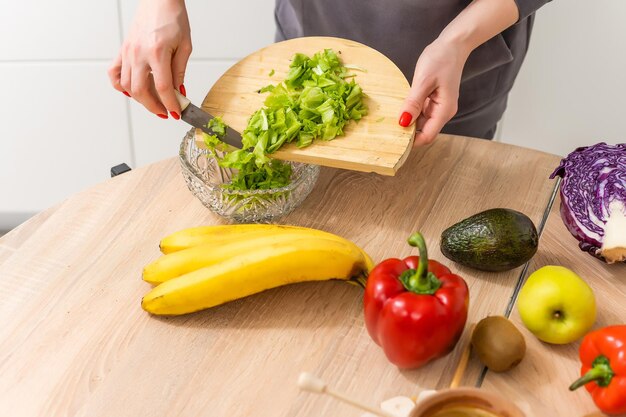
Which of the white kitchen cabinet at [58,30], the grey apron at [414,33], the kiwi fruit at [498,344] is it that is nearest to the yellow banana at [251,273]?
the kiwi fruit at [498,344]

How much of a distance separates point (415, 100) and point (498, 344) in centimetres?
51

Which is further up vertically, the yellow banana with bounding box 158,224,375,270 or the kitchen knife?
the kitchen knife

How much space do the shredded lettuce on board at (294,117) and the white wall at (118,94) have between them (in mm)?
983

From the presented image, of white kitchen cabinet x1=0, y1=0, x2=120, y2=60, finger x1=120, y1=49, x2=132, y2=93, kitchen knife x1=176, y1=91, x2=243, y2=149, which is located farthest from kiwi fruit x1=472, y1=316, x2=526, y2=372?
white kitchen cabinet x1=0, y1=0, x2=120, y2=60

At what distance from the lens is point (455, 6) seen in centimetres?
169

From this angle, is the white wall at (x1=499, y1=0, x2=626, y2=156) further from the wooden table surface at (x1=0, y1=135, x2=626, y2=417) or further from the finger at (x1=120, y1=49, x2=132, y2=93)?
the finger at (x1=120, y1=49, x2=132, y2=93)

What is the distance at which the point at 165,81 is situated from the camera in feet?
4.90

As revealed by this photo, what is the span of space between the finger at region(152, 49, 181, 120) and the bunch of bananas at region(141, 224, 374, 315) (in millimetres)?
297

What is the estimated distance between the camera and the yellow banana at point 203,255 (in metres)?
1.35

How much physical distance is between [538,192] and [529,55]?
2.97ft

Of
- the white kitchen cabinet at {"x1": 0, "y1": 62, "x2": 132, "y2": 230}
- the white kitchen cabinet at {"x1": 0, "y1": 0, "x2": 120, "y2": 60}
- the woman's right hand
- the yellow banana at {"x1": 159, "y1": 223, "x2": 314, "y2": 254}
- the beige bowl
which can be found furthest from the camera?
the white kitchen cabinet at {"x1": 0, "y1": 62, "x2": 132, "y2": 230}

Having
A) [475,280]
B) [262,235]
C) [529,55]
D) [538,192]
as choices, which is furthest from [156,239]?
[529,55]

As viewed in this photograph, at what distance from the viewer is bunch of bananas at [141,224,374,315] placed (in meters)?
1.30

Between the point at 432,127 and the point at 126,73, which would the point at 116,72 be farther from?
the point at 432,127
